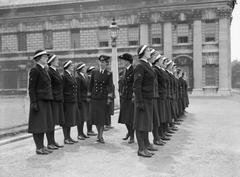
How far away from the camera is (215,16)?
31.5 m

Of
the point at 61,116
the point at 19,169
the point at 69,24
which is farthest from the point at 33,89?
the point at 69,24

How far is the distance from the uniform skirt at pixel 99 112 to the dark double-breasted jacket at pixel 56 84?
973 mm

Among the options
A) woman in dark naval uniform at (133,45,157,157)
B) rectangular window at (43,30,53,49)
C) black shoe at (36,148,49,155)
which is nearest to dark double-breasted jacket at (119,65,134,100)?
A: woman in dark naval uniform at (133,45,157,157)

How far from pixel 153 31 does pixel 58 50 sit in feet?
34.0

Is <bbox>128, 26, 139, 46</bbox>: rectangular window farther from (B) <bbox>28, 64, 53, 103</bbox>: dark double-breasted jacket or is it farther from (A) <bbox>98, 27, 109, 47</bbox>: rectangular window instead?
(B) <bbox>28, 64, 53, 103</bbox>: dark double-breasted jacket

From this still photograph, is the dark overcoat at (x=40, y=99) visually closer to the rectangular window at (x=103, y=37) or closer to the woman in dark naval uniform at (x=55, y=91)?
the woman in dark naval uniform at (x=55, y=91)

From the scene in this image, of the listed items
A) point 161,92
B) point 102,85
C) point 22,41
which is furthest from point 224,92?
point 102,85

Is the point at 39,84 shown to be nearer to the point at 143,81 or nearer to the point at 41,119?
the point at 41,119

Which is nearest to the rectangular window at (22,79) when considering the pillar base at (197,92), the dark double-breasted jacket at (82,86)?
the pillar base at (197,92)

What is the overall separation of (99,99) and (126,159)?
239 centimetres

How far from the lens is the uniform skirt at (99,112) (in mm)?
8633

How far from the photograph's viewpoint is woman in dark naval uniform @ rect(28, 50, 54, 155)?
286 inches

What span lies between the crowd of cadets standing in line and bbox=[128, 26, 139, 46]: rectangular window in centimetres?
2473

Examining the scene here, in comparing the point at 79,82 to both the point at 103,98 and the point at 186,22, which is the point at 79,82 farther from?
the point at 186,22
